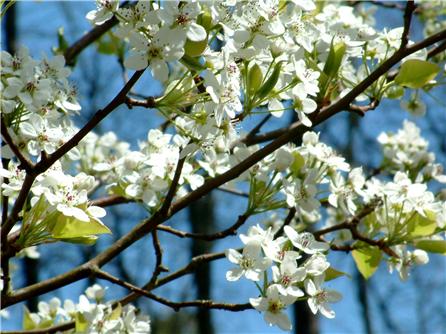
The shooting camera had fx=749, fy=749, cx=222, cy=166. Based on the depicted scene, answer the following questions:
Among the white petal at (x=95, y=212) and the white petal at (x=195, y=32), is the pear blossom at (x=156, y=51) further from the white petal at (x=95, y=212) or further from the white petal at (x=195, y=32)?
the white petal at (x=95, y=212)

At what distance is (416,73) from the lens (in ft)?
5.86

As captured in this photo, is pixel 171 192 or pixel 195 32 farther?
pixel 171 192

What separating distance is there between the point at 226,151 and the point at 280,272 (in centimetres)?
42

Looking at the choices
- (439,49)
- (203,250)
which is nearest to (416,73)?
(439,49)

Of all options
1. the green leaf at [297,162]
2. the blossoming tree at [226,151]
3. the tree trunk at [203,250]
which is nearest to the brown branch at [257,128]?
the blossoming tree at [226,151]

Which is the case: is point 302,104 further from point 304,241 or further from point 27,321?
point 27,321

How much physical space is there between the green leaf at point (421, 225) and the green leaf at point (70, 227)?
0.87 meters

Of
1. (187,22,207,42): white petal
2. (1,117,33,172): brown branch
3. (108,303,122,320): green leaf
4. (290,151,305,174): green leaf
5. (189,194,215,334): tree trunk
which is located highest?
(189,194,215,334): tree trunk

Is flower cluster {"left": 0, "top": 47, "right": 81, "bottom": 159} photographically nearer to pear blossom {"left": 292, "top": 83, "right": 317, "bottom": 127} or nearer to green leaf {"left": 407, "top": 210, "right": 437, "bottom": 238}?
pear blossom {"left": 292, "top": 83, "right": 317, "bottom": 127}

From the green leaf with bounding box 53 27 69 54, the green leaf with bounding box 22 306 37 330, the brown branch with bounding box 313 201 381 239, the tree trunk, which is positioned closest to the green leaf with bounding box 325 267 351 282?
the brown branch with bounding box 313 201 381 239

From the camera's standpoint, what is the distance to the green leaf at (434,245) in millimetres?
1982

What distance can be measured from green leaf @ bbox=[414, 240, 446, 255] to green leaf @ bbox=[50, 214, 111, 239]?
3.02 feet

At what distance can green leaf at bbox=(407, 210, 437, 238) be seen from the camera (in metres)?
1.96

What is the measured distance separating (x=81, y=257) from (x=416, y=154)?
813 cm
